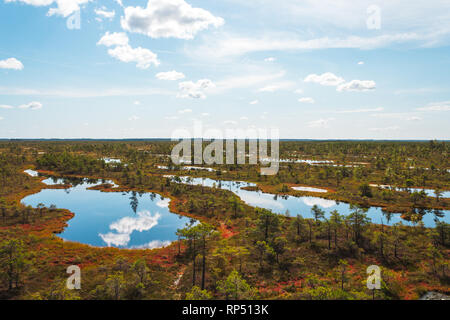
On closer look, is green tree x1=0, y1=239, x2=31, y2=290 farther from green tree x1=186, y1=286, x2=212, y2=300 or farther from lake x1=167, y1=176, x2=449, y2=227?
lake x1=167, y1=176, x2=449, y2=227

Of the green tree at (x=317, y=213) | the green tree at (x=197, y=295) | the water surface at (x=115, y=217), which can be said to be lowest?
the water surface at (x=115, y=217)

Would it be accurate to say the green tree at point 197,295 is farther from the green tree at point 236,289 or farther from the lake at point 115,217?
the lake at point 115,217

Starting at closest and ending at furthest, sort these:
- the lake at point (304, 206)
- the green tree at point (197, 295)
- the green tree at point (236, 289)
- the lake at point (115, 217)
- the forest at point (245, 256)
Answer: the green tree at point (197, 295) < the green tree at point (236, 289) < the forest at point (245, 256) < the lake at point (115, 217) < the lake at point (304, 206)

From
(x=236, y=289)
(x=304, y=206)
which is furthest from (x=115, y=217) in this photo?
(x=304, y=206)

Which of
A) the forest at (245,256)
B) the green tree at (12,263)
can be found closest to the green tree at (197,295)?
the forest at (245,256)

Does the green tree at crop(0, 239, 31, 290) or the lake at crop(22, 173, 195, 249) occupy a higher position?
the green tree at crop(0, 239, 31, 290)

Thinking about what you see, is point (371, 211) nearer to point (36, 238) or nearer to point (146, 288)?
point (146, 288)

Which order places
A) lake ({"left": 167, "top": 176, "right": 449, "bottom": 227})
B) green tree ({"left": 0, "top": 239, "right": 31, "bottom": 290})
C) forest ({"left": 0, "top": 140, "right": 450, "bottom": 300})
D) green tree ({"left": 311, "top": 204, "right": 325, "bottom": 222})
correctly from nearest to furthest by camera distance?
forest ({"left": 0, "top": 140, "right": 450, "bottom": 300}), green tree ({"left": 0, "top": 239, "right": 31, "bottom": 290}), green tree ({"left": 311, "top": 204, "right": 325, "bottom": 222}), lake ({"left": 167, "top": 176, "right": 449, "bottom": 227})

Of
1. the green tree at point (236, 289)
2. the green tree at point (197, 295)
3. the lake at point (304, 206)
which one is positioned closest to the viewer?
the green tree at point (197, 295)

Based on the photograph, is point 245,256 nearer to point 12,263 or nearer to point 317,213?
point 317,213

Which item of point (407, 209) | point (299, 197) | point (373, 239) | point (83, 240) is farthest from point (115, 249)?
point (407, 209)

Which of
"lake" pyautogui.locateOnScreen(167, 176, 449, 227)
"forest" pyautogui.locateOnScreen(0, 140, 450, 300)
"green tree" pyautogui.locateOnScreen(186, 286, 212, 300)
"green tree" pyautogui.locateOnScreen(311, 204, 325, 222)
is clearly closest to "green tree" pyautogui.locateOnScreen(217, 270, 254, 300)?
"forest" pyautogui.locateOnScreen(0, 140, 450, 300)
